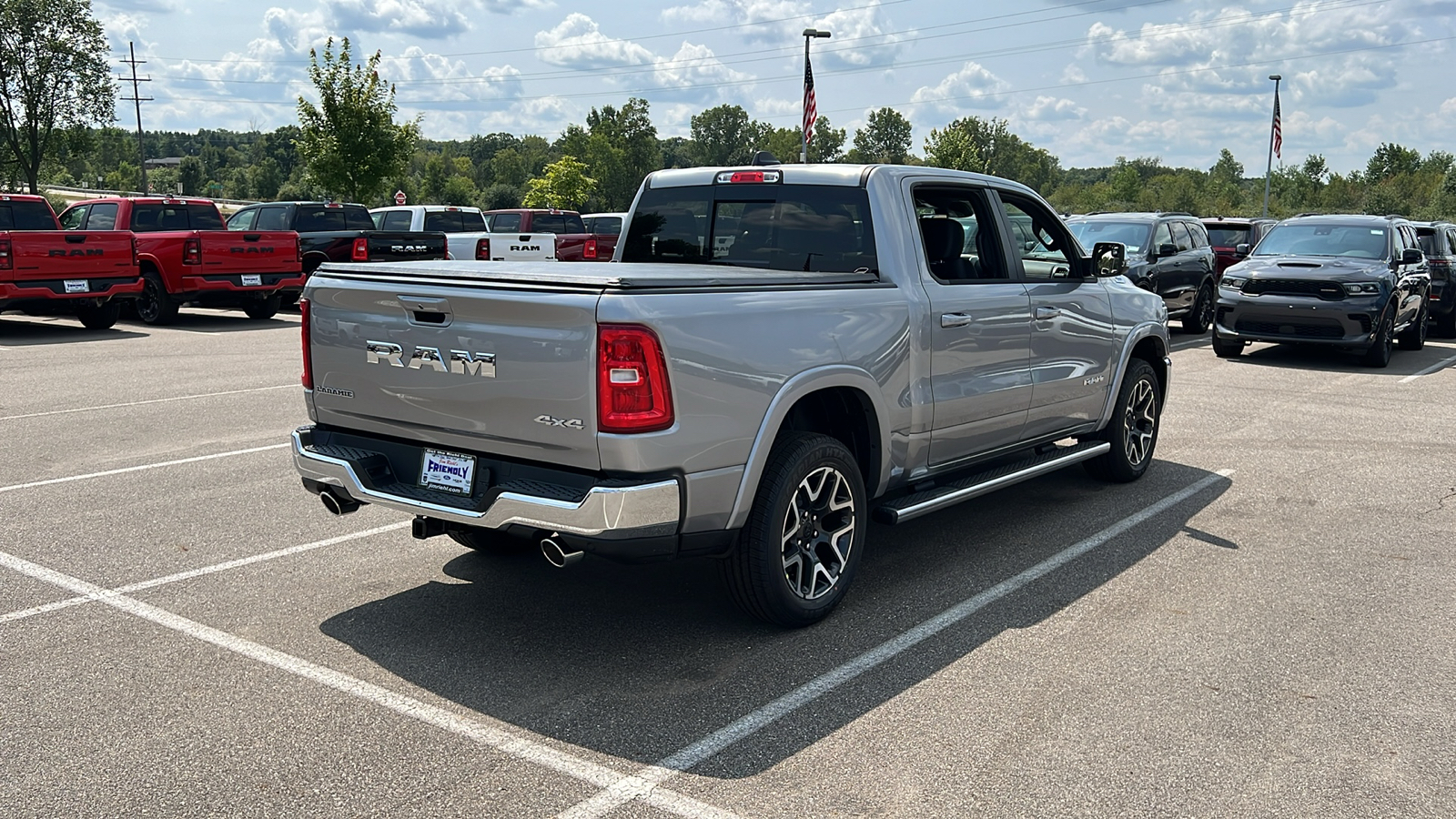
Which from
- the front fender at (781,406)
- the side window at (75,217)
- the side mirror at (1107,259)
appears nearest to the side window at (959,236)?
the front fender at (781,406)

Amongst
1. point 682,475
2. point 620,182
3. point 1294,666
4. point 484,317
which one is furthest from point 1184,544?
point 620,182

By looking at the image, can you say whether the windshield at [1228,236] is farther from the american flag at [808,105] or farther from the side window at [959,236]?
the side window at [959,236]

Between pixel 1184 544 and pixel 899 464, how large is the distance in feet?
6.12

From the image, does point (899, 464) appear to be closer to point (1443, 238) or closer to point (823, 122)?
point (1443, 238)

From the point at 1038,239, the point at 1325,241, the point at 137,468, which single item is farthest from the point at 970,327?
the point at 1325,241

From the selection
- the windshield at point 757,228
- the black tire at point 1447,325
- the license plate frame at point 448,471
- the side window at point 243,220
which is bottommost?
the black tire at point 1447,325

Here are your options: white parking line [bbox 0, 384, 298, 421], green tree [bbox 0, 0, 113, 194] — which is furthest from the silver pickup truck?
green tree [bbox 0, 0, 113, 194]

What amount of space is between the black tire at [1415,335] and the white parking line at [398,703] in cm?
1566

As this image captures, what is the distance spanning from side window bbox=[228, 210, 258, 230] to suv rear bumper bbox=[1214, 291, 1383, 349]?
51.3 feet

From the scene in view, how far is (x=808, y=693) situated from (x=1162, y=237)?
1494 cm

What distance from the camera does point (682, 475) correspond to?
4215mm

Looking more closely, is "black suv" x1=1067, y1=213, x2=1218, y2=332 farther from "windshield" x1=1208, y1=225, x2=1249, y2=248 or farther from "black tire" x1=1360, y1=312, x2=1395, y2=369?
"windshield" x1=1208, y1=225, x2=1249, y2=248

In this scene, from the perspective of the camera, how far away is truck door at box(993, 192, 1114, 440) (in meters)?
6.34

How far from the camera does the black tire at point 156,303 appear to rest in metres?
18.0
